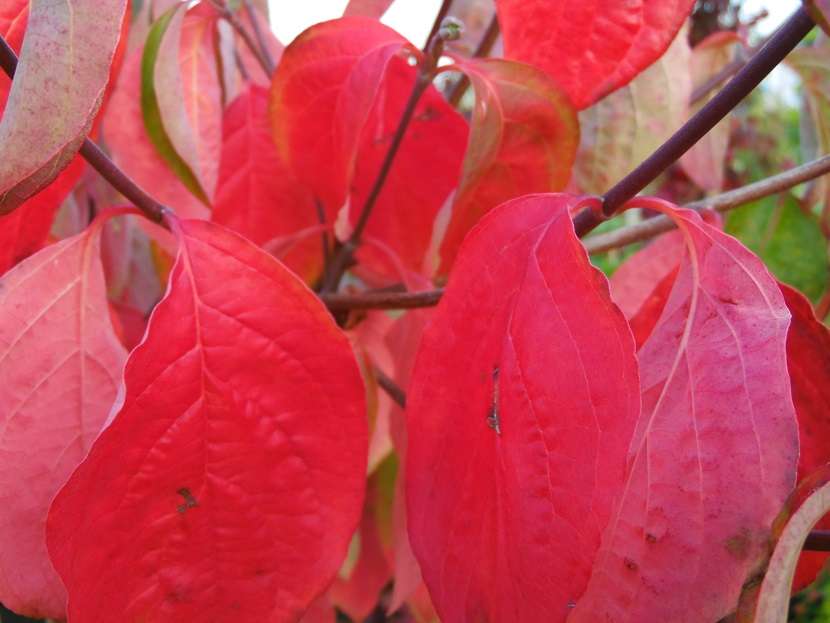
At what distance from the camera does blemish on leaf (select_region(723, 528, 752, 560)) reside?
25 cm

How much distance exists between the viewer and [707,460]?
260 millimetres

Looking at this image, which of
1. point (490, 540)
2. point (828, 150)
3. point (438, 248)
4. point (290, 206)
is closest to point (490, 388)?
point (490, 540)

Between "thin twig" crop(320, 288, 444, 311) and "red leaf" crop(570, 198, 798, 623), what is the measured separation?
15cm

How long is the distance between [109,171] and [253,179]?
0.22 m

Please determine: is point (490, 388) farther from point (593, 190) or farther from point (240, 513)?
point (593, 190)

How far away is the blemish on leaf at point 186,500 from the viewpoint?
0.31 metres

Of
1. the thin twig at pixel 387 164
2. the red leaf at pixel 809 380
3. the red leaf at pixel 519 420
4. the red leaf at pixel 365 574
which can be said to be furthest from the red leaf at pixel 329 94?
the red leaf at pixel 365 574

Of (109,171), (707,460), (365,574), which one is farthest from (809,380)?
(365,574)

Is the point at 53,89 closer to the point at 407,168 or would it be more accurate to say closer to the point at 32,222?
the point at 32,222

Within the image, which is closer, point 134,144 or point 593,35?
point 593,35

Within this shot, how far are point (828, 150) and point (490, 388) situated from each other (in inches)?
16.7

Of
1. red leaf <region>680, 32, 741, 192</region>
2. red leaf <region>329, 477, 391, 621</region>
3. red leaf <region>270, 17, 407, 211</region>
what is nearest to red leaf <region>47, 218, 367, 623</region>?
red leaf <region>270, 17, 407, 211</region>

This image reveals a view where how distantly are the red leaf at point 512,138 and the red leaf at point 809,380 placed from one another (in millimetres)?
141

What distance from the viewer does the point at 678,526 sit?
262 millimetres
